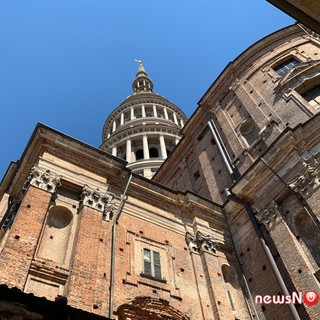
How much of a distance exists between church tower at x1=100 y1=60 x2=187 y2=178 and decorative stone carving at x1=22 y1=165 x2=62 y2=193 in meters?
22.1

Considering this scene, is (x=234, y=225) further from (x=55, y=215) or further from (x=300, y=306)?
(x=55, y=215)

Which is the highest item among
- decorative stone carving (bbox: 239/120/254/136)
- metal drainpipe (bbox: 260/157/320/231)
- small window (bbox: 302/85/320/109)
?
decorative stone carving (bbox: 239/120/254/136)

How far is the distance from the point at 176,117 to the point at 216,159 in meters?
28.0

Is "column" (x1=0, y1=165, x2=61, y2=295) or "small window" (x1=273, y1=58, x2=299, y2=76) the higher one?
"small window" (x1=273, y1=58, x2=299, y2=76)

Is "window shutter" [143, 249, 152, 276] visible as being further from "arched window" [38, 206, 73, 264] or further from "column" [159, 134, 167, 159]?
"column" [159, 134, 167, 159]

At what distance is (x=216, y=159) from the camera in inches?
795

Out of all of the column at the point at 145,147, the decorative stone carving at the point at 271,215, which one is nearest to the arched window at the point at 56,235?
the decorative stone carving at the point at 271,215

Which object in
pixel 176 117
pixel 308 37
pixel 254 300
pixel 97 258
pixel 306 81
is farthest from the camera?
pixel 176 117

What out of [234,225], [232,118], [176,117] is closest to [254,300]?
[234,225]

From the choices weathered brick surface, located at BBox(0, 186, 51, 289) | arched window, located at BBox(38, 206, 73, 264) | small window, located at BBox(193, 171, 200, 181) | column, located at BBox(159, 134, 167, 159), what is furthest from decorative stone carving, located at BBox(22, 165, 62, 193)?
column, located at BBox(159, 134, 167, 159)

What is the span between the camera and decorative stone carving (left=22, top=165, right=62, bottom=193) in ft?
37.1

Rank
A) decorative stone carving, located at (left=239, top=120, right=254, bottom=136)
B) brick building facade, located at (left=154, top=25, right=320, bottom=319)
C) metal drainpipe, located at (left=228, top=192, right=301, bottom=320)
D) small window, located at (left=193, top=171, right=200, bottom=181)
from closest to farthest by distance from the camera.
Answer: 1. metal drainpipe, located at (left=228, top=192, right=301, bottom=320)
2. brick building facade, located at (left=154, top=25, right=320, bottom=319)
3. decorative stone carving, located at (left=239, top=120, right=254, bottom=136)
4. small window, located at (left=193, top=171, right=200, bottom=181)

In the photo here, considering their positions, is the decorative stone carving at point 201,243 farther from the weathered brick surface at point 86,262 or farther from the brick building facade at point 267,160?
the weathered brick surface at point 86,262

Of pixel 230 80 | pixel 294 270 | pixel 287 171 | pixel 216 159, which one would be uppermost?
pixel 230 80
